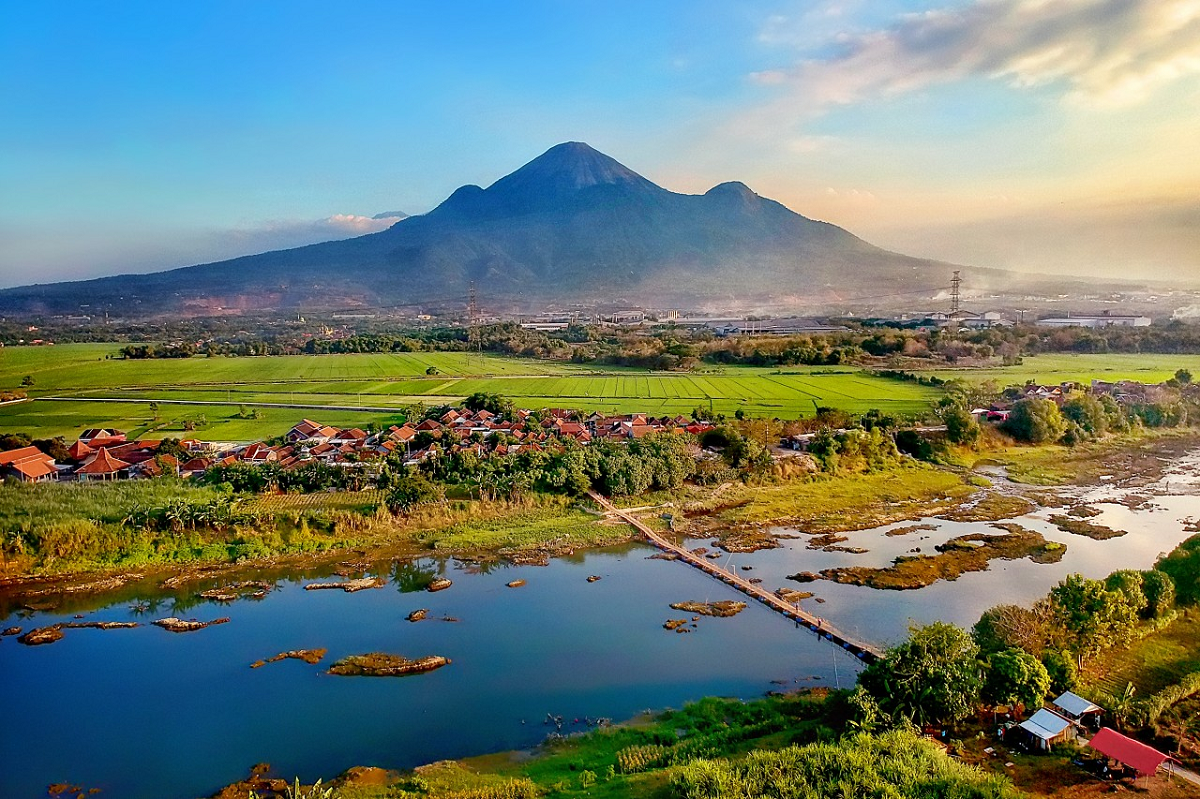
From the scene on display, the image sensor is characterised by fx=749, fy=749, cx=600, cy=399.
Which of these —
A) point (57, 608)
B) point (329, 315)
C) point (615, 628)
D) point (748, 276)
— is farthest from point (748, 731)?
point (748, 276)

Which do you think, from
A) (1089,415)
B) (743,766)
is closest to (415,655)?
(743,766)

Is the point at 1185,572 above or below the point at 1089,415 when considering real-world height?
below

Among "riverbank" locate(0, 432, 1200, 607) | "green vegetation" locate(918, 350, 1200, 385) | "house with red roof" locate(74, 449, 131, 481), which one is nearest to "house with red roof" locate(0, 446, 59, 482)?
"house with red roof" locate(74, 449, 131, 481)

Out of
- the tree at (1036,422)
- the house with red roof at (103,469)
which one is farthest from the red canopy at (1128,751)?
the house with red roof at (103,469)

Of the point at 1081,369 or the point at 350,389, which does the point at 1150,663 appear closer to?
the point at 350,389

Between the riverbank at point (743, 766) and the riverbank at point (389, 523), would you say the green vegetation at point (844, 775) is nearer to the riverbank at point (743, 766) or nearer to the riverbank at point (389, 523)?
the riverbank at point (743, 766)
